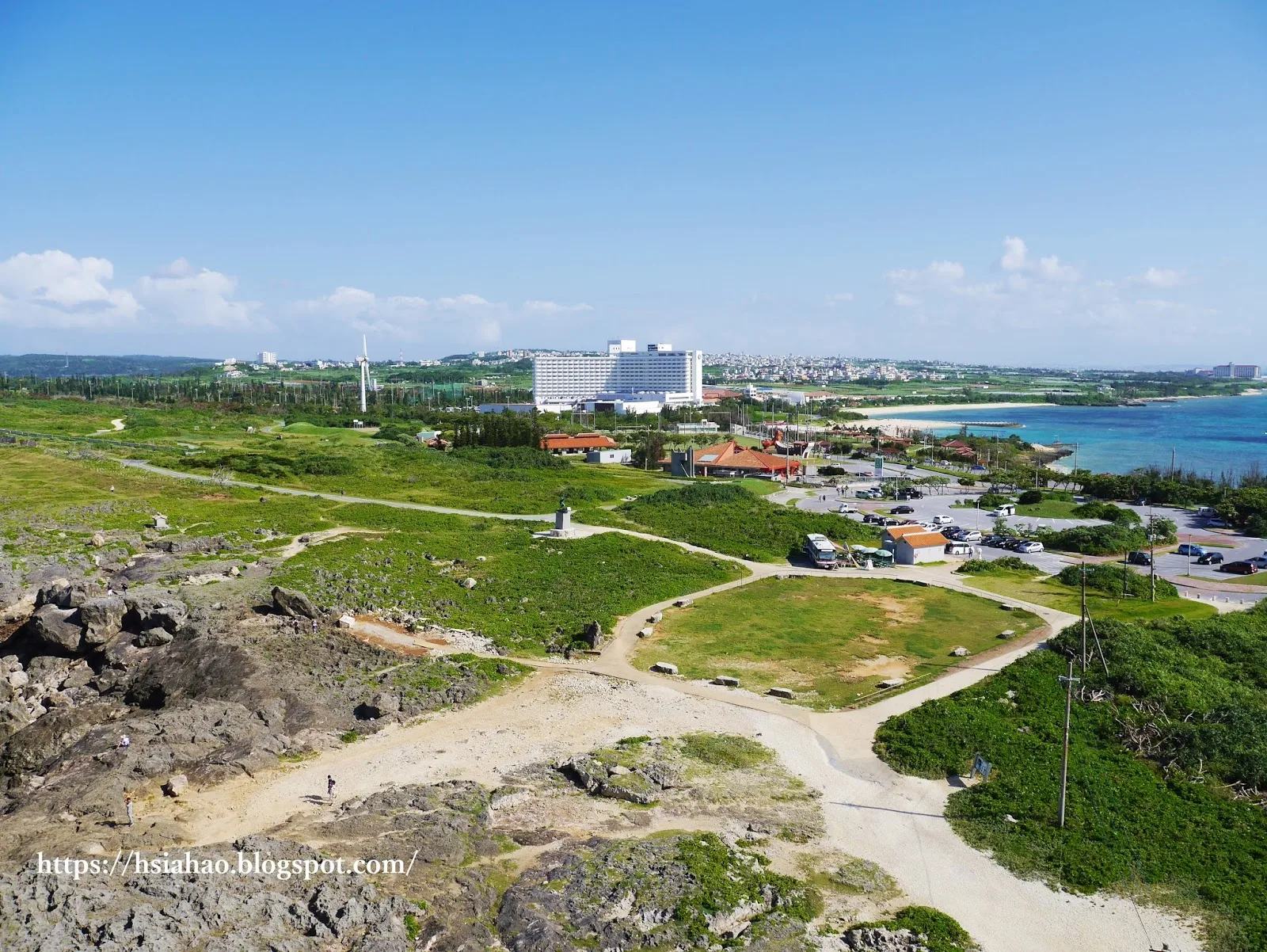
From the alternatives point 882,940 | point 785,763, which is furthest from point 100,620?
point 882,940

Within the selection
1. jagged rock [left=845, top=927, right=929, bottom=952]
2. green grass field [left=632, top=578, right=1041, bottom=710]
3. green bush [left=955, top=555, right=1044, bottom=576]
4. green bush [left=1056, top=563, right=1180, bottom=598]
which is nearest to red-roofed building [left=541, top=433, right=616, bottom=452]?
green bush [left=955, top=555, right=1044, bottom=576]

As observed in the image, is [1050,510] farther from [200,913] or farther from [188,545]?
[200,913]

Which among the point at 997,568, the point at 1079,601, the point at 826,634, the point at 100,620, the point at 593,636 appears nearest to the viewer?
the point at 100,620

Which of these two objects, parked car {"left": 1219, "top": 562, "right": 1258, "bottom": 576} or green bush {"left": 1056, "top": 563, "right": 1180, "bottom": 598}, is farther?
parked car {"left": 1219, "top": 562, "right": 1258, "bottom": 576}

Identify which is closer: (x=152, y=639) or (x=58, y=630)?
(x=152, y=639)

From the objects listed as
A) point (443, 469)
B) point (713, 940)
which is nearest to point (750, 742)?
point (713, 940)

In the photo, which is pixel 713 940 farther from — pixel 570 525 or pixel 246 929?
pixel 570 525

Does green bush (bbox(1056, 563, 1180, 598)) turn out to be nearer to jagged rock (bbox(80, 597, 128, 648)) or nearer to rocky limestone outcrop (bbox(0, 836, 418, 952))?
rocky limestone outcrop (bbox(0, 836, 418, 952))
